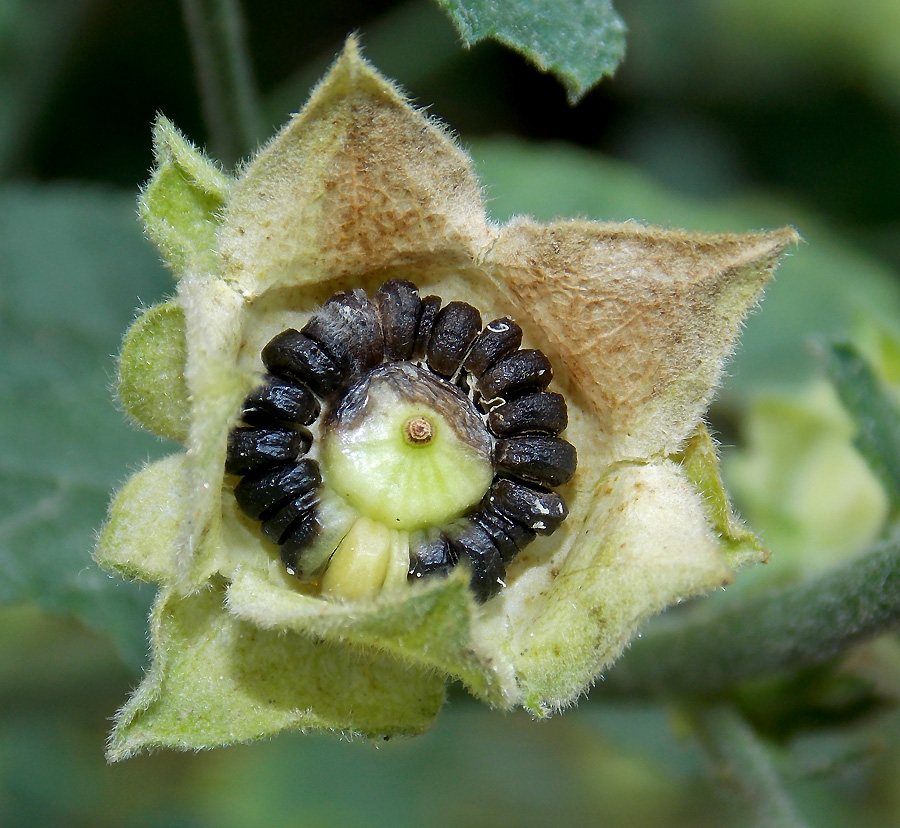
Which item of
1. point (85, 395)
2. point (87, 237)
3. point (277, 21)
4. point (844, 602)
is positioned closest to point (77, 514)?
point (85, 395)

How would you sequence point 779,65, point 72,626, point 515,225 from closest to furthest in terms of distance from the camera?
A: point 515,225
point 72,626
point 779,65

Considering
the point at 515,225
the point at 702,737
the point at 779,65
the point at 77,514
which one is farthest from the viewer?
the point at 779,65

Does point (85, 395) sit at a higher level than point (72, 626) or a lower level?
higher

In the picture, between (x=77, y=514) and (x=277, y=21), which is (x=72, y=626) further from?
(x=277, y=21)

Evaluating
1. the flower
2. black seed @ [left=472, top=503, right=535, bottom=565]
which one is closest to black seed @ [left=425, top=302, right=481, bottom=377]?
the flower

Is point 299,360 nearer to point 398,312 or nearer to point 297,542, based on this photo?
point 398,312

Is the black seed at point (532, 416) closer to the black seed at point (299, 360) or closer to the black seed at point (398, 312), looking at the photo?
the black seed at point (398, 312)

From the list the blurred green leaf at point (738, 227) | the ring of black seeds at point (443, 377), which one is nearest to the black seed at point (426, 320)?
the ring of black seeds at point (443, 377)
